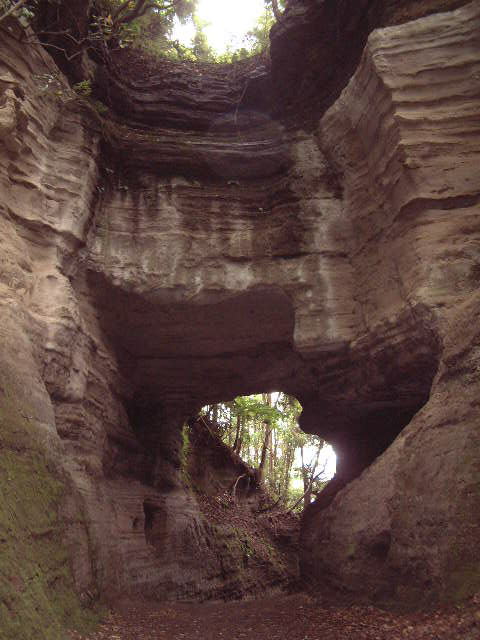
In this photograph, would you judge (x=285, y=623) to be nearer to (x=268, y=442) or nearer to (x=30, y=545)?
(x=30, y=545)

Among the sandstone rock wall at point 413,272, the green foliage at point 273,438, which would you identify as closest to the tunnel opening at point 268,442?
the green foliage at point 273,438

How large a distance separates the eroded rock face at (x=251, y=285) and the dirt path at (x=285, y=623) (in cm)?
44

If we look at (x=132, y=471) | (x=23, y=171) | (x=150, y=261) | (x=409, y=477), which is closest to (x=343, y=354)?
(x=409, y=477)

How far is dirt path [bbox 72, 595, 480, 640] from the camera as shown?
179 inches

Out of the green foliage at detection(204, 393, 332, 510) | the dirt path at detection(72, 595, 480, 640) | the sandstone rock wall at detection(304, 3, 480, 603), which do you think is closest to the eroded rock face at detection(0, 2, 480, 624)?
the sandstone rock wall at detection(304, 3, 480, 603)

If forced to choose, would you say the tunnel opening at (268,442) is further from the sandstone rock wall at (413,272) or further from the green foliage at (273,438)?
the sandstone rock wall at (413,272)

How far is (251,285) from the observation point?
977 cm

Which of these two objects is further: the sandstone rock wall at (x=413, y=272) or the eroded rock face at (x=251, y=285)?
the eroded rock face at (x=251, y=285)

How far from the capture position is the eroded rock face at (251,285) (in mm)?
6691

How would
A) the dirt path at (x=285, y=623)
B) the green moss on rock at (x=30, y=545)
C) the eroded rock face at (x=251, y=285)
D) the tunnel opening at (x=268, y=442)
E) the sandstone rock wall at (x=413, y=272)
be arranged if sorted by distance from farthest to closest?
the tunnel opening at (x=268, y=442), the eroded rock face at (x=251, y=285), the sandstone rock wall at (x=413, y=272), the dirt path at (x=285, y=623), the green moss on rock at (x=30, y=545)

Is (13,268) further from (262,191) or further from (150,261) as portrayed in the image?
(262,191)

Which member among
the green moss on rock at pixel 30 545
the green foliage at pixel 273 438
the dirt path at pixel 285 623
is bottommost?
the dirt path at pixel 285 623

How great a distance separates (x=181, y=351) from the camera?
1152 cm

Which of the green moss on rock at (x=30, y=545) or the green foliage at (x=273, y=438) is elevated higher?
the green foliage at (x=273, y=438)
